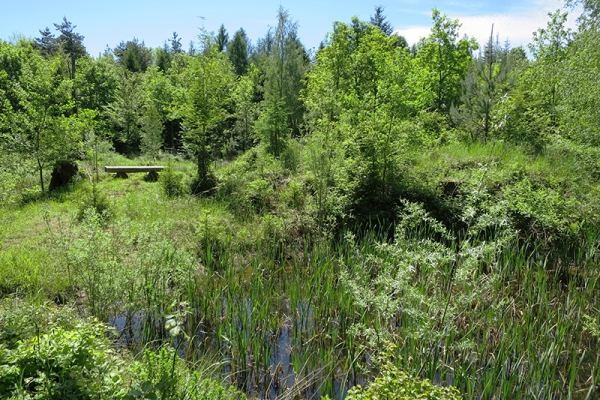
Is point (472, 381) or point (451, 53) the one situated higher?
point (451, 53)

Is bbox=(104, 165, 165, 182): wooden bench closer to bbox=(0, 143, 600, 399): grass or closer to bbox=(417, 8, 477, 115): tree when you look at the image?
bbox=(0, 143, 600, 399): grass

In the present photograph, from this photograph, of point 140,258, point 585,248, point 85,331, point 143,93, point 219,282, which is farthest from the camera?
point 143,93

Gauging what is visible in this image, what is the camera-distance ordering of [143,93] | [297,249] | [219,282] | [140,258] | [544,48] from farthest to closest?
[143,93] → [544,48] → [297,249] → [219,282] → [140,258]

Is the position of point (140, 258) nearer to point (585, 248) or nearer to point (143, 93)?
point (585, 248)

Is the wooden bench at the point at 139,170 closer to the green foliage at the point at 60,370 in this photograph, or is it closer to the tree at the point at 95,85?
the green foliage at the point at 60,370

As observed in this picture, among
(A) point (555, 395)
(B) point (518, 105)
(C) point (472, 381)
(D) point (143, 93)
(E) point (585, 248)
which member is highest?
(D) point (143, 93)

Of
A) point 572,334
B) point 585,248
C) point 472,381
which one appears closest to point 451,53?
point 585,248

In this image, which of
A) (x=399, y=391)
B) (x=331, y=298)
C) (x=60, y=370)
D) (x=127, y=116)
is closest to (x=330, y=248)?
(x=331, y=298)

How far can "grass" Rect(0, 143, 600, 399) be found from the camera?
3381 mm

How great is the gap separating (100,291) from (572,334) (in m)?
5.25

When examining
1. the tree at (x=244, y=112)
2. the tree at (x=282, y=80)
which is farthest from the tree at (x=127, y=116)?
the tree at (x=282, y=80)

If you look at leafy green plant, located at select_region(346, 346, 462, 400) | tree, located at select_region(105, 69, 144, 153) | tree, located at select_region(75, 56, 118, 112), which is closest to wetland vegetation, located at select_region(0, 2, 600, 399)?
leafy green plant, located at select_region(346, 346, 462, 400)

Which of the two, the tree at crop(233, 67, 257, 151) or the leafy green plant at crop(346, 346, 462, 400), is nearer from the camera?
the leafy green plant at crop(346, 346, 462, 400)

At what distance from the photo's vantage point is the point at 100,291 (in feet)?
12.9
